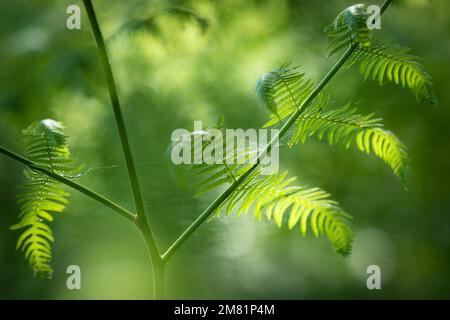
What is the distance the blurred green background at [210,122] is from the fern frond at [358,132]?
63cm

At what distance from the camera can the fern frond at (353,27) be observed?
0.65m

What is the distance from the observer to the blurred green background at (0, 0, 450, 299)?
4.44ft

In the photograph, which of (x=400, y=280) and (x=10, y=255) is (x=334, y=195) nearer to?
(x=400, y=280)

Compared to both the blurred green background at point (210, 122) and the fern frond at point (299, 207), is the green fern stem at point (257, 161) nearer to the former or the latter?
the fern frond at point (299, 207)

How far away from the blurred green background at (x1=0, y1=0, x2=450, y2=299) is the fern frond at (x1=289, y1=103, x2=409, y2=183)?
0.63 m

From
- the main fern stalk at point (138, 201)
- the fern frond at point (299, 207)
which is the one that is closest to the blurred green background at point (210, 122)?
the main fern stalk at point (138, 201)

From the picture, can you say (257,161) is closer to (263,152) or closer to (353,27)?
(263,152)

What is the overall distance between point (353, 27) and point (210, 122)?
885 mm

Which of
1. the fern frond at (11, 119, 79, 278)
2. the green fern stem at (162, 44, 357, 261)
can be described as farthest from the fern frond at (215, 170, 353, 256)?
the fern frond at (11, 119, 79, 278)

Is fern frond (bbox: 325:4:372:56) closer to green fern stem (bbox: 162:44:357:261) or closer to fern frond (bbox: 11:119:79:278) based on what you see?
green fern stem (bbox: 162:44:357:261)

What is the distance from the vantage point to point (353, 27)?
2.13 ft

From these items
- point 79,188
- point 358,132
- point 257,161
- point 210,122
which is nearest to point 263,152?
point 257,161

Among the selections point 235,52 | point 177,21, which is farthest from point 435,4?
point 177,21
